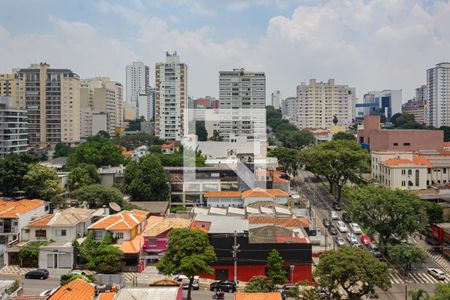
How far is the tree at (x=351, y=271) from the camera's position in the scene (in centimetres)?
1327

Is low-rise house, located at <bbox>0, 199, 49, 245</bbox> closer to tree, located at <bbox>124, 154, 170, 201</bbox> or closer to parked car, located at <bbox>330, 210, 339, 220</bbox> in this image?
tree, located at <bbox>124, 154, 170, 201</bbox>

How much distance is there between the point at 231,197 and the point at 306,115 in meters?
51.5

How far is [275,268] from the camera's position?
51.9 feet

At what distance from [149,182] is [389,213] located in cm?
1367

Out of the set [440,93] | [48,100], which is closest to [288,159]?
[48,100]

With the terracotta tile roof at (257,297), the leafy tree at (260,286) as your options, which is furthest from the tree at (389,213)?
the terracotta tile roof at (257,297)

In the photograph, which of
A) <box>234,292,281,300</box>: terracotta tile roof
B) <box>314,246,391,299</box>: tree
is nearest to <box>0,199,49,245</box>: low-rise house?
<box>234,292,281,300</box>: terracotta tile roof

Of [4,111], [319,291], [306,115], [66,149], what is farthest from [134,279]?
[306,115]

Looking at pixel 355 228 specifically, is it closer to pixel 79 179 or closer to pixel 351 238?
pixel 351 238

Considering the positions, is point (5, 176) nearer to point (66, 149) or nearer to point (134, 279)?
point (134, 279)

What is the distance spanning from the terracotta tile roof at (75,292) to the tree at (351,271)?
22.0 feet

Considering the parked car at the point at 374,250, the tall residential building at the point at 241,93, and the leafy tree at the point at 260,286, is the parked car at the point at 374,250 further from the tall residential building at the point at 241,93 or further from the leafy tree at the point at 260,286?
the tall residential building at the point at 241,93

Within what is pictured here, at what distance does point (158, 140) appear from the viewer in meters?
55.6

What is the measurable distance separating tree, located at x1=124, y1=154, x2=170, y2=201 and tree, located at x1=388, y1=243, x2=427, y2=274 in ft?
45.0
